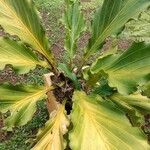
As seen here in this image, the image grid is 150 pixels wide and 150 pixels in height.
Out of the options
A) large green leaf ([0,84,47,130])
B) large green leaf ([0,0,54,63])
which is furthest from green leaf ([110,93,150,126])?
large green leaf ([0,0,54,63])

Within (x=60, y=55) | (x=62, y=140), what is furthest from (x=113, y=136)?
(x=60, y=55)

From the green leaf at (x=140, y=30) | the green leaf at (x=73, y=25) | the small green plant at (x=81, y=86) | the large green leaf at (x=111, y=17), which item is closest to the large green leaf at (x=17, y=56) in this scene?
the small green plant at (x=81, y=86)

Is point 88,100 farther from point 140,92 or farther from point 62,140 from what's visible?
point 140,92

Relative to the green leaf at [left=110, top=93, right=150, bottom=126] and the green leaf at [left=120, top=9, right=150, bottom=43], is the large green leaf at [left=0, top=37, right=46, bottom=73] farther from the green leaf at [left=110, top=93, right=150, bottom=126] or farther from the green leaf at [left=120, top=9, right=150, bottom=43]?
the green leaf at [left=120, top=9, right=150, bottom=43]

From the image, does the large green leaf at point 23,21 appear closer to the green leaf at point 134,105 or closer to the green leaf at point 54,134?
the green leaf at point 54,134

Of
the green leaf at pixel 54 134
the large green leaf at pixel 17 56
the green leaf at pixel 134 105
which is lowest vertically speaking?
the green leaf at pixel 54 134
